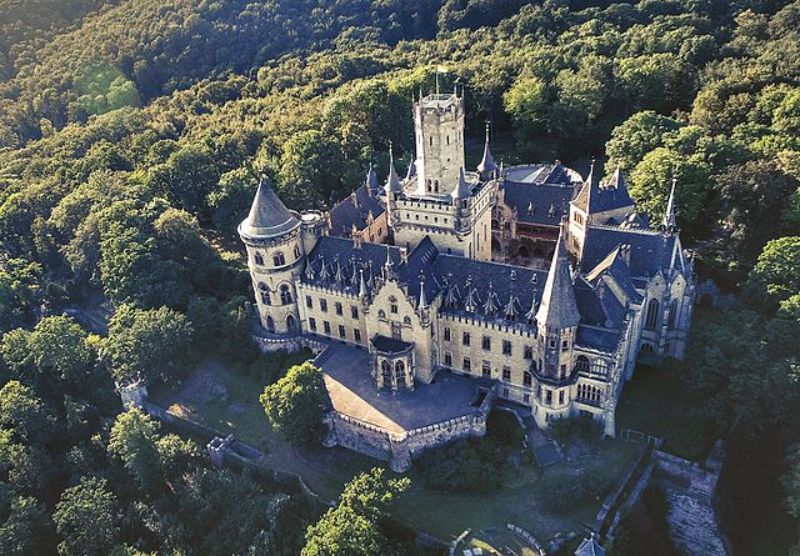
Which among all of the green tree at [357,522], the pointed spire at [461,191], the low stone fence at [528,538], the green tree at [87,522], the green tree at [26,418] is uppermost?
the pointed spire at [461,191]

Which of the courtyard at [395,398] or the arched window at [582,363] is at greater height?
the arched window at [582,363]

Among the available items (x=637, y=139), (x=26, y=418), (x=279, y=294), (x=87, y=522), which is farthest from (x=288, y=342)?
(x=637, y=139)

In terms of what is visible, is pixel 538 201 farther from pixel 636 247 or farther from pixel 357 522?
pixel 357 522

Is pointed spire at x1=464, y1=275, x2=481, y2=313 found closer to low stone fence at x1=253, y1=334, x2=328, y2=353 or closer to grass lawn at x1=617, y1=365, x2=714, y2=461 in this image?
grass lawn at x1=617, y1=365, x2=714, y2=461

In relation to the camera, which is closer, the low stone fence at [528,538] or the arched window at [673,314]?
the low stone fence at [528,538]

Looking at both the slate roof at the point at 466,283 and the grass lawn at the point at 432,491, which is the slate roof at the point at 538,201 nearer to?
the slate roof at the point at 466,283

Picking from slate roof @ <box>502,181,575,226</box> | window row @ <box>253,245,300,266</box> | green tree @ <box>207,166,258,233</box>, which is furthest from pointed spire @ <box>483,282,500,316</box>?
green tree @ <box>207,166,258,233</box>

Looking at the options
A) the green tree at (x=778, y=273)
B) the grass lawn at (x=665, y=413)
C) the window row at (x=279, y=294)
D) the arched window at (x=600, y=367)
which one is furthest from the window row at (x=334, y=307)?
the green tree at (x=778, y=273)
